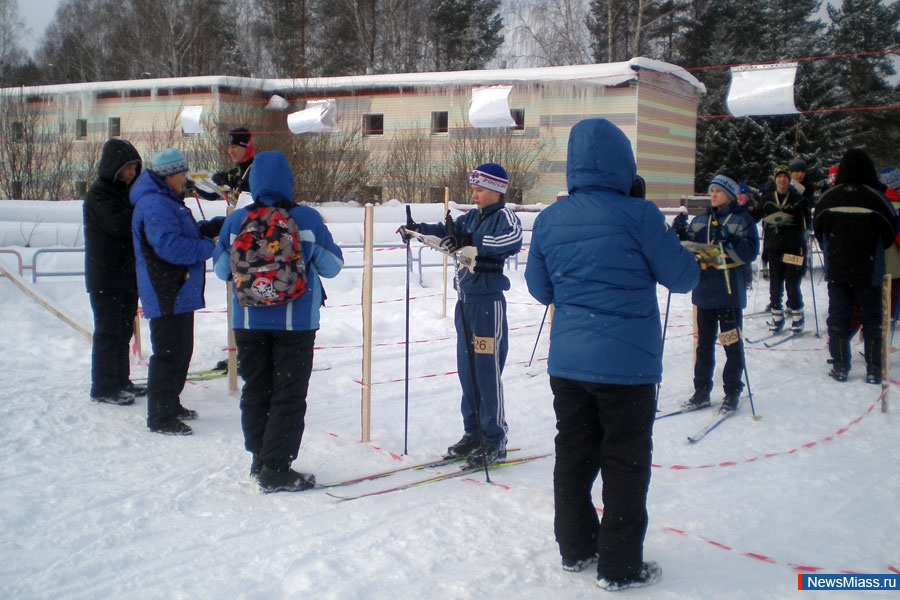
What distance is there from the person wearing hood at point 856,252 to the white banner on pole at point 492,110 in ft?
31.4

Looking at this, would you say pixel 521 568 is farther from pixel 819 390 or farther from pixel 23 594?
pixel 819 390

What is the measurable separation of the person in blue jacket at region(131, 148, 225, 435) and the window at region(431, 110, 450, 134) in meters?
15.7

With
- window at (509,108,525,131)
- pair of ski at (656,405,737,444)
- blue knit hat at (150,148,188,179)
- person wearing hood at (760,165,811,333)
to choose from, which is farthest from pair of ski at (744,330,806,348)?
window at (509,108,525,131)

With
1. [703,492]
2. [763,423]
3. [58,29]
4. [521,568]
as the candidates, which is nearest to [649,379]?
[521,568]

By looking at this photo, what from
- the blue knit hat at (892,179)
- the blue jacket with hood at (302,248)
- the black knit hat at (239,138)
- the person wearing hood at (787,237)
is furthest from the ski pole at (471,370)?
the person wearing hood at (787,237)

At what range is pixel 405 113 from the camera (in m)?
20.4

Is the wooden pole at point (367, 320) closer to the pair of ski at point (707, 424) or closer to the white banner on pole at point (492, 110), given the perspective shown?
the pair of ski at point (707, 424)

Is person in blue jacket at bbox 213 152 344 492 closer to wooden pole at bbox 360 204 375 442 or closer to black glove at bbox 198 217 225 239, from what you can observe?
wooden pole at bbox 360 204 375 442

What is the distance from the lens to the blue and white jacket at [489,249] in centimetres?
436

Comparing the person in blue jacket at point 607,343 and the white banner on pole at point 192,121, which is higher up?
the white banner on pole at point 192,121

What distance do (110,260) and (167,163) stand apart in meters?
0.99

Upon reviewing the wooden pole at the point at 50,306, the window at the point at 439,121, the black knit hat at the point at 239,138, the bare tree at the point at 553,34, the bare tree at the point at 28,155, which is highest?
the bare tree at the point at 553,34

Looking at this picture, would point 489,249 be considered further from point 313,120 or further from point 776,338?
point 313,120

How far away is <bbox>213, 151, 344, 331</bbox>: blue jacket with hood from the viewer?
3.92 m
